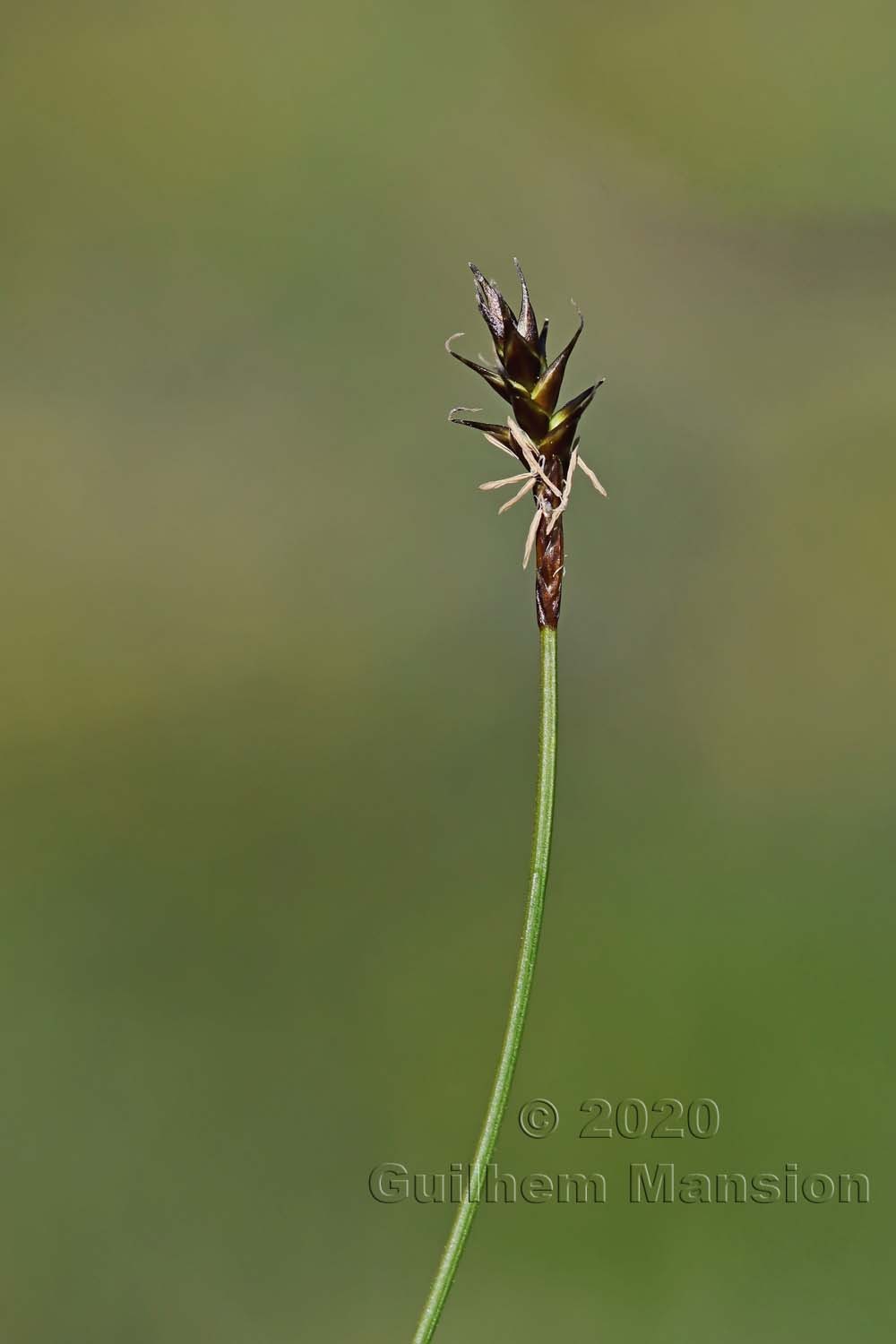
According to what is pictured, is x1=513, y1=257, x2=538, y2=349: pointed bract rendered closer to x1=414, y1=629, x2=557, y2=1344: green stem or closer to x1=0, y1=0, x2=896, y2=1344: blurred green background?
x1=414, y1=629, x2=557, y2=1344: green stem

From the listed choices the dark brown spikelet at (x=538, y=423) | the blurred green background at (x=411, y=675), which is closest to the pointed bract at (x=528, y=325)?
the dark brown spikelet at (x=538, y=423)

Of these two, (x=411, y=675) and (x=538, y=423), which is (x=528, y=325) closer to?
(x=538, y=423)

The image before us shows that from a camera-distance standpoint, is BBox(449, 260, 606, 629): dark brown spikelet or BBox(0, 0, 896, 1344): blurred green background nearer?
BBox(449, 260, 606, 629): dark brown spikelet

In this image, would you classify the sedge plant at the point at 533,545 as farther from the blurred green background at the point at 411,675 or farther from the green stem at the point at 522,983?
the blurred green background at the point at 411,675

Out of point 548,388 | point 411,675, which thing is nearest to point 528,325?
point 548,388

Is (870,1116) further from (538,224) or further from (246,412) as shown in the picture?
(538,224)

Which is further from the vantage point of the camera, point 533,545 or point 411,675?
point 411,675

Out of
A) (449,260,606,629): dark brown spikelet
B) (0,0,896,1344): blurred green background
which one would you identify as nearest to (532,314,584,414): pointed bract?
(449,260,606,629): dark brown spikelet

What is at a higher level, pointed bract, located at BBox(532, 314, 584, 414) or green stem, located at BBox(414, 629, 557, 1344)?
pointed bract, located at BBox(532, 314, 584, 414)
